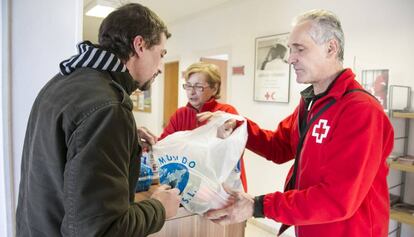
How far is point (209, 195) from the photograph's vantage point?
1043 mm

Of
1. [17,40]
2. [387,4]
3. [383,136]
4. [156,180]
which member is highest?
[387,4]

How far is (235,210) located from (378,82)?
1.90 meters

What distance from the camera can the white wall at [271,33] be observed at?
89.6 inches

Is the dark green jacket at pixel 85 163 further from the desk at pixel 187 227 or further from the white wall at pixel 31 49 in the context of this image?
the white wall at pixel 31 49

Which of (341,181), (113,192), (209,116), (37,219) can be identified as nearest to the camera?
(113,192)

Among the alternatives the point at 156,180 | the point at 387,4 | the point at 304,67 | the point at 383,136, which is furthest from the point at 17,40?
the point at 387,4

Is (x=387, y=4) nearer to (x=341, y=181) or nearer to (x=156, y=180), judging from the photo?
(x=341, y=181)

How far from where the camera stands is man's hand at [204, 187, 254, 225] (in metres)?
1.06

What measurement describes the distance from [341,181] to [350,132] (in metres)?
0.15

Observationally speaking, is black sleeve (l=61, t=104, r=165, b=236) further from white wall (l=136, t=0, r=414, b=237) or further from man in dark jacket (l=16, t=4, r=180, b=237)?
white wall (l=136, t=0, r=414, b=237)

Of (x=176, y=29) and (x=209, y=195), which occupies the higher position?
(x=176, y=29)

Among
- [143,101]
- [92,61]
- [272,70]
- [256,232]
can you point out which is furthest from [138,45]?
[143,101]

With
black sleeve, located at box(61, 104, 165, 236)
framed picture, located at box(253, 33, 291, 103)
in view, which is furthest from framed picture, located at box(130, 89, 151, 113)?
black sleeve, located at box(61, 104, 165, 236)

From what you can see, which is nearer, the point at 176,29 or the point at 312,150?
the point at 312,150
